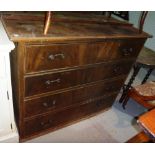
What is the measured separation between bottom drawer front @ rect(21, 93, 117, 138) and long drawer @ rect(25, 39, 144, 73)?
617 millimetres

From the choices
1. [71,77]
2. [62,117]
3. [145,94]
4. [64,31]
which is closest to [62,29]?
[64,31]

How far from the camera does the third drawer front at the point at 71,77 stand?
144cm

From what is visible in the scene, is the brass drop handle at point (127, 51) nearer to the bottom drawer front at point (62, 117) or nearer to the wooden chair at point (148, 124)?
the bottom drawer front at point (62, 117)

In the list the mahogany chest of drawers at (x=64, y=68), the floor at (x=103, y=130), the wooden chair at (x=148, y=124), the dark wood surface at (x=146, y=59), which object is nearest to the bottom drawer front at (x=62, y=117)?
the mahogany chest of drawers at (x=64, y=68)

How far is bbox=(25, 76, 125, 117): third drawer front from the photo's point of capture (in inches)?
63.4

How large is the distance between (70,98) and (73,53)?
55 cm

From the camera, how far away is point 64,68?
1503 millimetres

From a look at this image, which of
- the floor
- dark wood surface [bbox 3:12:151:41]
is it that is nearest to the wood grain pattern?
dark wood surface [bbox 3:12:151:41]

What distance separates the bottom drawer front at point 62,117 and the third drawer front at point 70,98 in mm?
96

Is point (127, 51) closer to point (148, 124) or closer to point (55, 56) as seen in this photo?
point (55, 56)

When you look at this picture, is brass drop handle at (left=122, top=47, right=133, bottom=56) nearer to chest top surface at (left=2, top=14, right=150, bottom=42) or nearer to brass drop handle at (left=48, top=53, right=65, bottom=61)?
chest top surface at (left=2, top=14, right=150, bottom=42)
